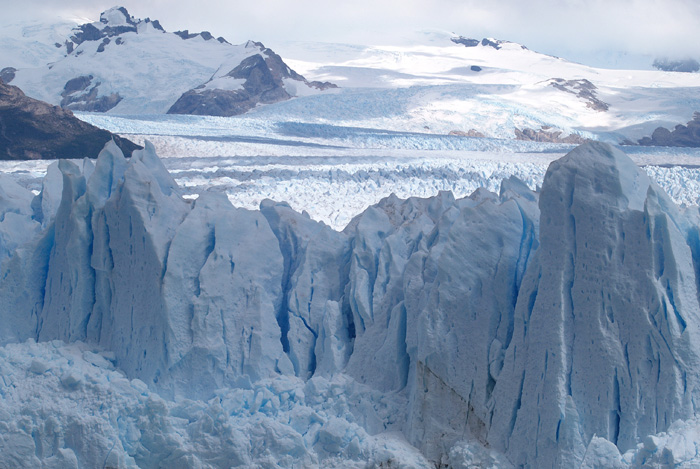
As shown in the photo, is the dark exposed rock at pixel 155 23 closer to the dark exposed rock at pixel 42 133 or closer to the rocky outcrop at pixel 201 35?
the rocky outcrop at pixel 201 35

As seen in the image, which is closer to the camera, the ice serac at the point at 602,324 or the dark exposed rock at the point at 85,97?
the ice serac at the point at 602,324

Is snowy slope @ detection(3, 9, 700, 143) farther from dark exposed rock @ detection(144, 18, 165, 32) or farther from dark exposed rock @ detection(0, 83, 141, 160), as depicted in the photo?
dark exposed rock @ detection(0, 83, 141, 160)

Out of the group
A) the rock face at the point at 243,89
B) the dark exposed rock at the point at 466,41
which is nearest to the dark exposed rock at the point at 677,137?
the rock face at the point at 243,89

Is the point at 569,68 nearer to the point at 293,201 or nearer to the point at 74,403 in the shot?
the point at 293,201

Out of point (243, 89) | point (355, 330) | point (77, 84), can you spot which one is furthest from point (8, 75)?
point (355, 330)

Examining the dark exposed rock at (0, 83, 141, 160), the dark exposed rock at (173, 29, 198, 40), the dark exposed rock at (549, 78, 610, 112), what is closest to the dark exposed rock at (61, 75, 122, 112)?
the dark exposed rock at (173, 29, 198, 40)

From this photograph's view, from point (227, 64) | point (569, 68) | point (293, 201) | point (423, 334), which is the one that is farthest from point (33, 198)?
point (569, 68)
